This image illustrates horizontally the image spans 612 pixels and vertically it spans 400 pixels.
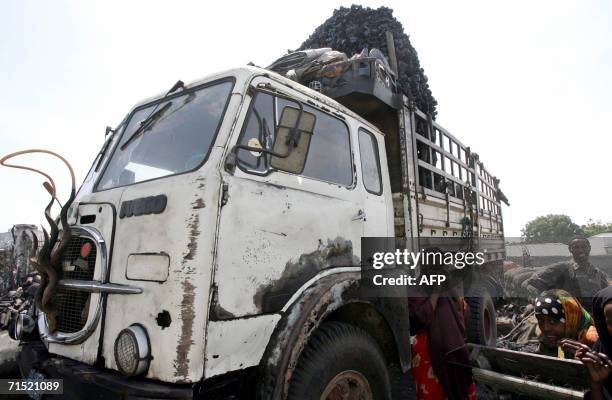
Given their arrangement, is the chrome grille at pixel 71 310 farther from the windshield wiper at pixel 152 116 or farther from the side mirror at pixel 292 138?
the side mirror at pixel 292 138

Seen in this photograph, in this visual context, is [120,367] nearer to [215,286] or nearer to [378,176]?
[215,286]

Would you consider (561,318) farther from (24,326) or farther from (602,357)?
(24,326)

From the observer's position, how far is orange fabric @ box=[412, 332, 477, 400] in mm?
2807

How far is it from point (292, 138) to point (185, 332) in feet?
3.53

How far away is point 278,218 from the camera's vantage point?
1951 mm

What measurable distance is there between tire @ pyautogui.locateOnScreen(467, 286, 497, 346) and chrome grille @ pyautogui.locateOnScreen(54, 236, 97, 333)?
3830mm

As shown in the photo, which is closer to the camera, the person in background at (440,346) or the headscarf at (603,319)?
the headscarf at (603,319)

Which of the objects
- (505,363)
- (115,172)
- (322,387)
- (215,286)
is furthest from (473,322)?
(115,172)

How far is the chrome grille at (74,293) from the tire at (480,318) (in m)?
3.83

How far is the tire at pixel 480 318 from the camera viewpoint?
4121mm

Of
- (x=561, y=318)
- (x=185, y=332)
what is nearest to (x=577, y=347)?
(x=561, y=318)

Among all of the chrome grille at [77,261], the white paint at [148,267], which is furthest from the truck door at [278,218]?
the chrome grille at [77,261]

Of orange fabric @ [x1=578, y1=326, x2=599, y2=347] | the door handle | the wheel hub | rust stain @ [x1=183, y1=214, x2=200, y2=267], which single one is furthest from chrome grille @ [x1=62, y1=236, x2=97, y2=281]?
orange fabric @ [x1=578, y1=326, x2=599, y2=347]

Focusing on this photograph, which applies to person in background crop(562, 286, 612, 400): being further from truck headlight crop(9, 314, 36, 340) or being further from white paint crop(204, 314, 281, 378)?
truck headlight crop(9, 314, 36, 340)
